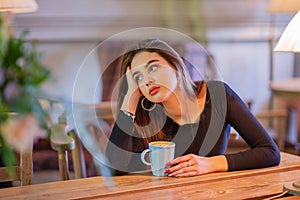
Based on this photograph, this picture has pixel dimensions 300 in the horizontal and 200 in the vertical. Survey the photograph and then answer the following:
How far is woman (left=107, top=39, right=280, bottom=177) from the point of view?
151 centimetres

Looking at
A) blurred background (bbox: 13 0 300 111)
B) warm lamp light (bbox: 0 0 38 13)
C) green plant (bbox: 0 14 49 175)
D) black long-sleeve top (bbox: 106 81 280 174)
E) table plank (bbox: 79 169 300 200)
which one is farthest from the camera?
blurred background (bbox: 13 0 300 111)

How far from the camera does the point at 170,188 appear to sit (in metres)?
1.39

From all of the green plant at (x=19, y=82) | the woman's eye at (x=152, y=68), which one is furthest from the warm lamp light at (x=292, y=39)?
the green plant at (x=19, y=82)

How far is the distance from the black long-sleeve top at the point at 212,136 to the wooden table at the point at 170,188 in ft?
0.15

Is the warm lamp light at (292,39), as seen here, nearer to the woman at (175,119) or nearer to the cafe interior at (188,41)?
the woman at (175,119)

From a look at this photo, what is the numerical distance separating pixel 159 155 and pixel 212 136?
0.23 m

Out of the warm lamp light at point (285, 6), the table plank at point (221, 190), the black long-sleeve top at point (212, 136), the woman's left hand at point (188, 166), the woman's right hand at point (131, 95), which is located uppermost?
the warm lamp light at point (285, 6)

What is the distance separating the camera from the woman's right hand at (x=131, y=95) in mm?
1526

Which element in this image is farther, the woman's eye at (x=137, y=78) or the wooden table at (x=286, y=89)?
the wooden table at (x=286, y=89)

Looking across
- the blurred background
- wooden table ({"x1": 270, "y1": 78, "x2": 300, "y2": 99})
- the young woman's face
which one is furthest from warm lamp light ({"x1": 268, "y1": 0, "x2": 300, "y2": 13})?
the young woman's face

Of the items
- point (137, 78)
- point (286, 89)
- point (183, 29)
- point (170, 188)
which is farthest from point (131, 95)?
point (183, 29)

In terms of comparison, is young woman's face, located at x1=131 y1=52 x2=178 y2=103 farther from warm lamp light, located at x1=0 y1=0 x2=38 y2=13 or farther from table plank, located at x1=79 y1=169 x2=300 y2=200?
warm lamp light, located at x1=0 y1=0 x2=38 y2=13

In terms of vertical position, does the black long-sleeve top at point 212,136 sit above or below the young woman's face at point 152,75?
below

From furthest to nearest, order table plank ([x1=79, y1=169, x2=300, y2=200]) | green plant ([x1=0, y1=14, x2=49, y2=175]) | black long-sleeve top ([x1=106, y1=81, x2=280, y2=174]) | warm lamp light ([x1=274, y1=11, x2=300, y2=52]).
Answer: black long-sleeve top ([x1=106, y1=81, x2=280, y2=174]), warm lamp light ([x1=274, y1=11, x2=300, y2=52]), table plank ([x1=79, y1=169, x2=300, y2=200]), green plant ([x1=0, y1=14, x2=49, y2=175])
